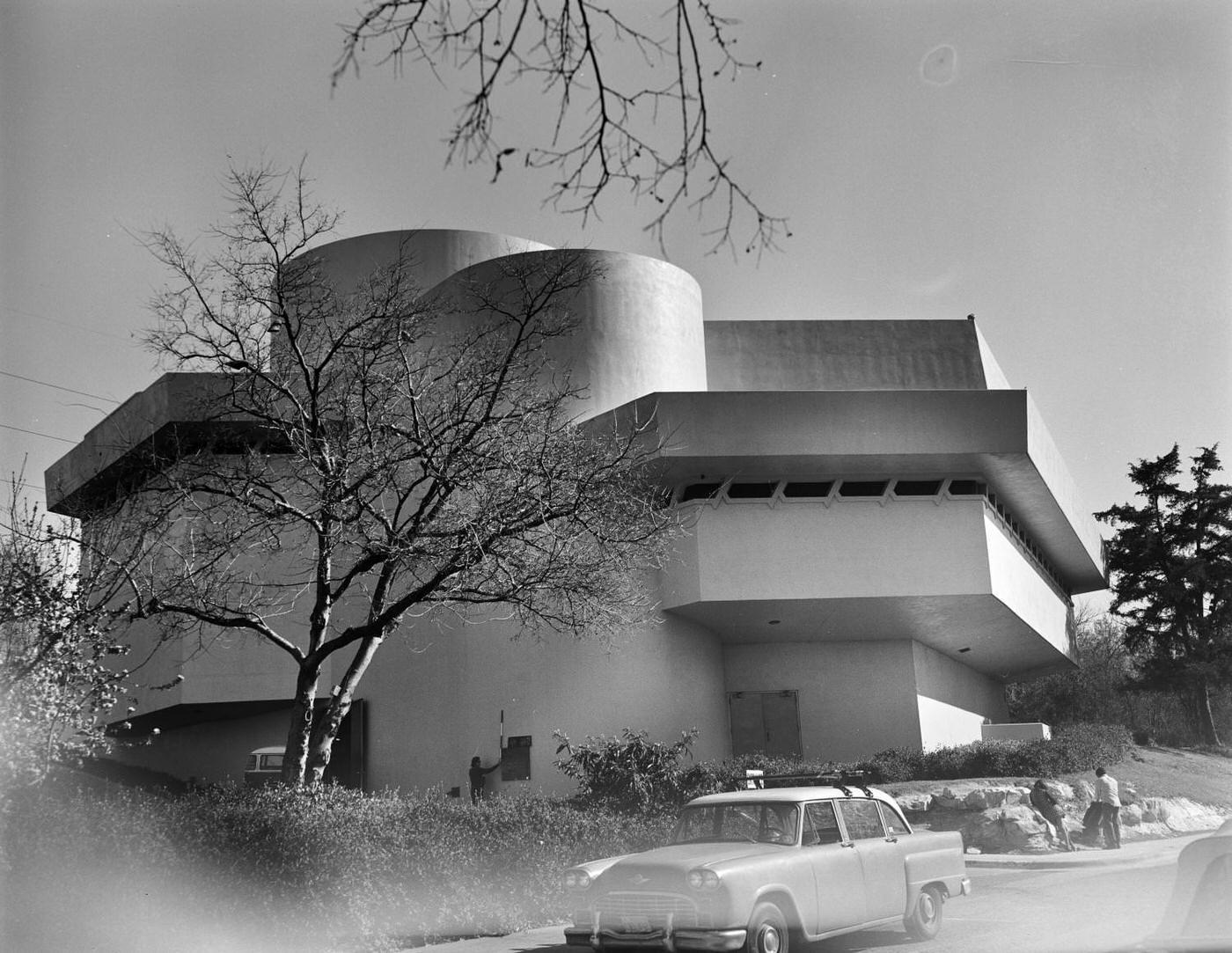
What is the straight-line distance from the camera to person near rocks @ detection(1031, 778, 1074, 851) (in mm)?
21219

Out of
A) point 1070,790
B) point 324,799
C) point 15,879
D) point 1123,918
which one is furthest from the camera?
point 1070,790

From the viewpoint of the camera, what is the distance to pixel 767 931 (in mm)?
8562

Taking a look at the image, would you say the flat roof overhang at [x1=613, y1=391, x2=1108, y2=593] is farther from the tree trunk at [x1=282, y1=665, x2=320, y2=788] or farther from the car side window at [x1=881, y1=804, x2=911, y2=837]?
the car side window at [x1=881, y1=804, x2=911, y2=837]

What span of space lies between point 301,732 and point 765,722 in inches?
671

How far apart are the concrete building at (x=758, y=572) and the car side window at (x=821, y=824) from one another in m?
14.7

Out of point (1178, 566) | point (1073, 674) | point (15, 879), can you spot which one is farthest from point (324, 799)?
point (1073, 674)

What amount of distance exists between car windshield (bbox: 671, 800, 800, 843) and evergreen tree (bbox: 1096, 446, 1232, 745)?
39266mm

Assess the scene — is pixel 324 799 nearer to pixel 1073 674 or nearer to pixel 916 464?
pixel 916 464

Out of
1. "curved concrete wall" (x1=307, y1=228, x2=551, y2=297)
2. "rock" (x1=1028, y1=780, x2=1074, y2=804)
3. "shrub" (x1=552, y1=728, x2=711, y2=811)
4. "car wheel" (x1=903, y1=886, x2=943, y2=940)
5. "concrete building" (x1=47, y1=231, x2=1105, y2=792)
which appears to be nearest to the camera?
"car wheel" (x1=903, y1=886, x2=943, y2=940)

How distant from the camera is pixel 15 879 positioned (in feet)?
29.1

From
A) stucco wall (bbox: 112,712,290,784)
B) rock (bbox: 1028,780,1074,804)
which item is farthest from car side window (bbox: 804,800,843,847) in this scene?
stucco wall (bbox: 112,712,290,784)

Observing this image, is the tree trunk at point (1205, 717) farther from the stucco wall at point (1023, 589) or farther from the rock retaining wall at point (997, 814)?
the rock retaining wall at point (997, 814)

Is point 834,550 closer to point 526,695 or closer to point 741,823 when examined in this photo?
point 526,695

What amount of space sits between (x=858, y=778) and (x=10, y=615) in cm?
1659
